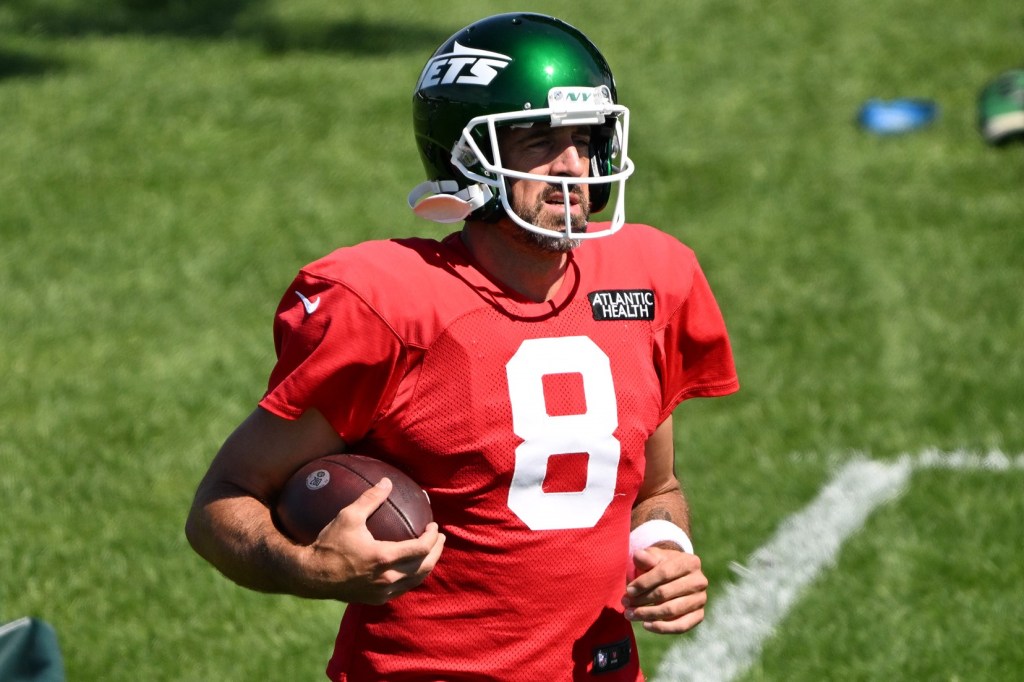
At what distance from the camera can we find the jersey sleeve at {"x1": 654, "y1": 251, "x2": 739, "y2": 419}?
334 centimetres

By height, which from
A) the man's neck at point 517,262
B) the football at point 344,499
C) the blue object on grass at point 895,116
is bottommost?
the blue object on grass at point 895,116

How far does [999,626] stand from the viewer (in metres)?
5.03

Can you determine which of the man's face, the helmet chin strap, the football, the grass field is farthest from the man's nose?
the grass field

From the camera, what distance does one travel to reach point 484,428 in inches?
118

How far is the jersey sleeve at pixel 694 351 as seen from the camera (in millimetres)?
3344

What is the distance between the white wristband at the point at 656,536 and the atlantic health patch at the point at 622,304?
47 centimetres

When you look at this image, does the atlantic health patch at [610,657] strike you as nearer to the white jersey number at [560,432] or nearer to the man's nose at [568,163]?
the white jersey number at [560,432]

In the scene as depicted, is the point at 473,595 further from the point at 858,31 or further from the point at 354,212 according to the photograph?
the point at 858,31

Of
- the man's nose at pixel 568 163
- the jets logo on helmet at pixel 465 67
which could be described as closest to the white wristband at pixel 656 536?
the man's nose at pixel 568 163

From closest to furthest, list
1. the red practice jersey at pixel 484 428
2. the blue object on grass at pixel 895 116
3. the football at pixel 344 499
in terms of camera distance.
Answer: the football at pixel 344 499 → the red practice jersey at pixel 484 428 → the blue object on grass at pixel 895 116

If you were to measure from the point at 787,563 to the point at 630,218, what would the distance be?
3606 mm

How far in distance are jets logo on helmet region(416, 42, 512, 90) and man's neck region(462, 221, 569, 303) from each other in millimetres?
318

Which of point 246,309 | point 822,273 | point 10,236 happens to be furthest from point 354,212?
point 822,273

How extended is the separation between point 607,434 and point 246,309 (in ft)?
16.3
